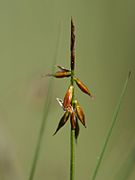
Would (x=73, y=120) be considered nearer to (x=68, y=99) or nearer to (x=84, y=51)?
(x=68, y=99)

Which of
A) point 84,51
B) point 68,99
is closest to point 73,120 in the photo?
point 68,99

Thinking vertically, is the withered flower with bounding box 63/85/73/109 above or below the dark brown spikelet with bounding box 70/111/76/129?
above

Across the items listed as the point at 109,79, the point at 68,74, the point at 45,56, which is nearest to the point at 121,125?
the point at 109,79

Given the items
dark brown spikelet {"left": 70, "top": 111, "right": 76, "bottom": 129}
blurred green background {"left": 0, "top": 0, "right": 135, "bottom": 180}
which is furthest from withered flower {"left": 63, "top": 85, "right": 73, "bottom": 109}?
blurred green background {"left": 0, "top": 0, "right": 135, "bottom": 180}

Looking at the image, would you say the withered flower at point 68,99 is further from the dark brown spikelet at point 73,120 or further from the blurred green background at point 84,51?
the blurred green background at point 84,51

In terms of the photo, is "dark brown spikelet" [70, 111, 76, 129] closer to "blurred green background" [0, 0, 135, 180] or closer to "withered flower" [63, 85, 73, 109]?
"withered flower" [63, 85, 73, 109]

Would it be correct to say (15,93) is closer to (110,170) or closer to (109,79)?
(110,170)

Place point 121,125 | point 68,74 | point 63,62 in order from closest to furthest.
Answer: point 68,74 → point 121,125 → point 63,62

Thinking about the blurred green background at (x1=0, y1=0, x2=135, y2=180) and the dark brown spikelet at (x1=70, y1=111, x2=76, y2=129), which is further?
the blurred green background at (x1=0, y1=0, x2=135, y2=180)

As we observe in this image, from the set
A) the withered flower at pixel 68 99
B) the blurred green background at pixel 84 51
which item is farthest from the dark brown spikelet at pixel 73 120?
the blurred green background at pixel 84 51

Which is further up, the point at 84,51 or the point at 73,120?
the point at 84,51

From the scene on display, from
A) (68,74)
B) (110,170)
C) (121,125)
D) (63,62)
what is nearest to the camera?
(68,74)
